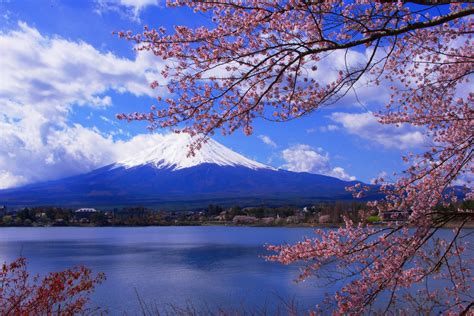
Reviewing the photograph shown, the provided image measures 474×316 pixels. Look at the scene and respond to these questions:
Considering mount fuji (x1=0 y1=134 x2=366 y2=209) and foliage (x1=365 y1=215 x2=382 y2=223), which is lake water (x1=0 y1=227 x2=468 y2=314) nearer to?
foliage (x1=365 y1=215 x2=382 y2=223)

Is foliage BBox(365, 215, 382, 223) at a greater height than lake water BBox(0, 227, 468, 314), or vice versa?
foliage BBox(365, 215, 382, 223)

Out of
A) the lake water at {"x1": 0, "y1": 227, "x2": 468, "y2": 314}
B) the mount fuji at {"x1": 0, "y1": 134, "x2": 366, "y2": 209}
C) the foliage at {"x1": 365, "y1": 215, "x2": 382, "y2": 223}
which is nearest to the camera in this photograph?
the foliage at {"x1": 365, "y1": 215, "x2": 382, "y2": 223}

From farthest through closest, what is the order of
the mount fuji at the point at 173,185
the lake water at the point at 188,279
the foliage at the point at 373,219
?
the mount fuji at the point at 173,185 → the lake water at the point at 188,279 → the foliage at the point at 373,219

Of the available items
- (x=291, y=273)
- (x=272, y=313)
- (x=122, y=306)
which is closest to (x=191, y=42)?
(x=272, y=313)

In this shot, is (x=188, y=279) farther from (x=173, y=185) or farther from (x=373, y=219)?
(x=173, y=185)

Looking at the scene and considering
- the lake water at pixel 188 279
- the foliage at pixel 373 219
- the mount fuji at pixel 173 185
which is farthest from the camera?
the mount fuji at pixel 173 185

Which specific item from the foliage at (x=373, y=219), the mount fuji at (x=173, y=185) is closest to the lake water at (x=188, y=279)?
the foliage at (x=373, y=219)

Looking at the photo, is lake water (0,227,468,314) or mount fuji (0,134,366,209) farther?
mount fuji (0,134,366,209)

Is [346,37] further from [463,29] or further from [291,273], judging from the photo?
[291,273]

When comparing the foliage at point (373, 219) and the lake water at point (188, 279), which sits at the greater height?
the foliage at point (373, 219)

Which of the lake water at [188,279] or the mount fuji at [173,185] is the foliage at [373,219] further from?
the mount fuji at [173,185]

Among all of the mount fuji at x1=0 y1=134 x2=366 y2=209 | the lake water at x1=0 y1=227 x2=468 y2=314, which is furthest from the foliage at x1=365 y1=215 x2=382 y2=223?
the mount fuji at x1=0 y1=134 x2=366 y2=209

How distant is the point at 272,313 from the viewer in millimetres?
8922

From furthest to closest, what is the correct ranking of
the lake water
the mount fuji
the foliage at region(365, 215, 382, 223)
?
the mount fuji < the lake water < the foliage at region(365, 215, 382, 223)
